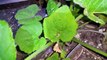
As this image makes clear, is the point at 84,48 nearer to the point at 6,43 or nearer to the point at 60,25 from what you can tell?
the point at 60,25

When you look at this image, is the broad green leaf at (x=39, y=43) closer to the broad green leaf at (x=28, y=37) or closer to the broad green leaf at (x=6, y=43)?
the broad green leaf at (x=28, y=37)

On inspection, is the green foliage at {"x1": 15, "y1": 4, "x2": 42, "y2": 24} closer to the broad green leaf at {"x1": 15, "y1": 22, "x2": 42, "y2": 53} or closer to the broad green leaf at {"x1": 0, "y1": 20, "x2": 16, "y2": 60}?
the broad green leaf at {"x1": 15, "y1": 22, "x2": 42, "y2": 53}

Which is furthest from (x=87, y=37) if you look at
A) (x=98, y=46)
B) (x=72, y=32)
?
(x=72, y=32)

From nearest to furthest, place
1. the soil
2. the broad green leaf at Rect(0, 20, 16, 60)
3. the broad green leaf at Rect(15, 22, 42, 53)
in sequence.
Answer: the broad green leaf at Rect(0, 20, 16, 60), the broad green leaf at Rect(15, 22, 42, 53), the soil

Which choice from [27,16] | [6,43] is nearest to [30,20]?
[27,16]

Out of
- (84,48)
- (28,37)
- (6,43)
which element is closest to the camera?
(6,43)

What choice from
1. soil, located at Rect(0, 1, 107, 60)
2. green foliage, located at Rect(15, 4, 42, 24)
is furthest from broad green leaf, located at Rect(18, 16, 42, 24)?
soil, located at Rect(0, 1, 107, 60)

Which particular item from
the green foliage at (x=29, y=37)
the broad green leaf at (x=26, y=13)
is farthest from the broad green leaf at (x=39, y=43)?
the broad green leaf at (x=26, y=13)
